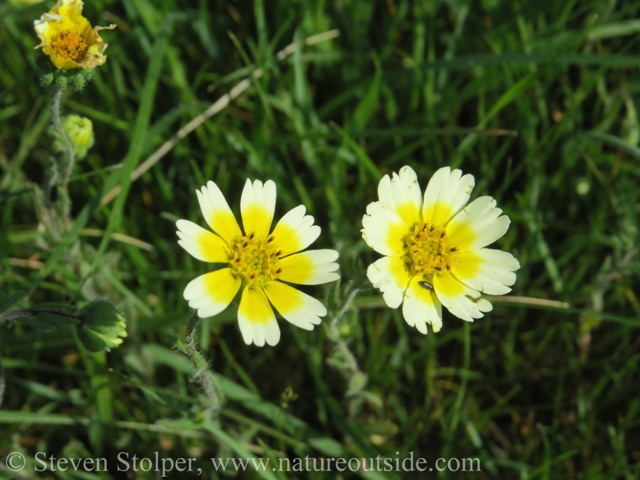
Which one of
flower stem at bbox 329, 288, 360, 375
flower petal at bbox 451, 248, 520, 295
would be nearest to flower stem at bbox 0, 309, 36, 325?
flower stem at bbox 329, 288, 360, 375

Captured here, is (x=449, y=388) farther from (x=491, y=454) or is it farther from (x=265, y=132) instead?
(x=265, y=132)

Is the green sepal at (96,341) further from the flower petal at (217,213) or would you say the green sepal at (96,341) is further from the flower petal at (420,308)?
the flower petal at (420,308)

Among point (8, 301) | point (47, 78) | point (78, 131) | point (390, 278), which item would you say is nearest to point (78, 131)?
point (78, 131)

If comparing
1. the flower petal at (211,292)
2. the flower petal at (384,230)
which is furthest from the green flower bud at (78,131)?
the flower petal at (384,230)

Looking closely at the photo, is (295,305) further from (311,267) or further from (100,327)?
(100,327)

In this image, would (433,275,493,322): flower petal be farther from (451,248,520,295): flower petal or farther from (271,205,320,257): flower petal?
(271,205,320,257): flower petal

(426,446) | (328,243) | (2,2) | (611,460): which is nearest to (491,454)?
(426,446)
